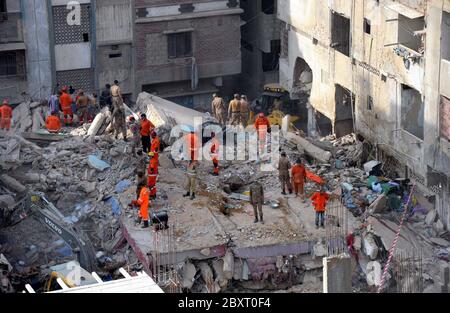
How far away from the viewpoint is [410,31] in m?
37.0

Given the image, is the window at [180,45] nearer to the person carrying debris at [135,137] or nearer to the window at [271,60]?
the window at [271,60]

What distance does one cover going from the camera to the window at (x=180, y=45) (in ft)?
154

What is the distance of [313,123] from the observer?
45.1 m

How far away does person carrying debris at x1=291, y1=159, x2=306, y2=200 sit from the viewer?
111ft

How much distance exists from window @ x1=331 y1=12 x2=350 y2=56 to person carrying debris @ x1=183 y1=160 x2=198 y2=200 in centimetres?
971

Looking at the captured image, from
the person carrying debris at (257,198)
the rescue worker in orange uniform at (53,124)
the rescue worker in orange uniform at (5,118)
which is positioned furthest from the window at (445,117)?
the rescue worker in orange uniform at (5,118)

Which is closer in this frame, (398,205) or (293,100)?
(398,205)

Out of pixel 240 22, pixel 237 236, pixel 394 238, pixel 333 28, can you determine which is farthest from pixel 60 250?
pixel 240 22

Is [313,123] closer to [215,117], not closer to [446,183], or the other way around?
[215,117]

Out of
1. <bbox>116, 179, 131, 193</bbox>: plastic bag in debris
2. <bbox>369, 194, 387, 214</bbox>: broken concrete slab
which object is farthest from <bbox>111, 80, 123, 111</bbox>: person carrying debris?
<bbox>369, 194, 387, 214</bbox>: broken concrete slab

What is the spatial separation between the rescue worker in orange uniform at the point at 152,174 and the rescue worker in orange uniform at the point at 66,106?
709cm

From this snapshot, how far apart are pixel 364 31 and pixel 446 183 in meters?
6.40

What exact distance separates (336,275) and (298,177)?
951 cm

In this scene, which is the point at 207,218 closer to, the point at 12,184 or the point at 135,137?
the point at 135,137
